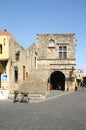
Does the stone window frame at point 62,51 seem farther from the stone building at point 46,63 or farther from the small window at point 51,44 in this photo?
the small window at point 51,44

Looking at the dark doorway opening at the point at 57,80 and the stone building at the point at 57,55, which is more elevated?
the stone building at the point at 57,55

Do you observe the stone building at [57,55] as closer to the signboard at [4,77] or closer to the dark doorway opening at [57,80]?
the dark doorway opening at [57,80]

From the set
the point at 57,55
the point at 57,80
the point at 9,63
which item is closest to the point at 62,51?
the point at 57,55

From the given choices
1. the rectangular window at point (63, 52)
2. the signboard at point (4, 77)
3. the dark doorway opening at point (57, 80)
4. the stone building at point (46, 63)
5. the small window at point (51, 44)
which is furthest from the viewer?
the dark doorway opening at point (57, 80)

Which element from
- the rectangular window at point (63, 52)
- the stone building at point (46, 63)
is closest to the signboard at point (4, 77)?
the stone building at point (46, 63)

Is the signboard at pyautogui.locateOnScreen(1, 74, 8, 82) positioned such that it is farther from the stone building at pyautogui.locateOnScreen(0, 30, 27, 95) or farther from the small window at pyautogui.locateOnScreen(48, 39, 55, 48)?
the small window at pyautogui.locateOnScreen(48, 39, 55, 48)

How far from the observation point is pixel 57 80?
153 feet

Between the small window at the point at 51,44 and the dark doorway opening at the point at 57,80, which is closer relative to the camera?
the small window at the point at 51,44

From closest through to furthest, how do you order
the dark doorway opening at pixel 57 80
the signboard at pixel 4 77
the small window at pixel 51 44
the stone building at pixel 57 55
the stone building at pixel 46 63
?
1. the signboard at pixel 4 77
2. the stone building at pixel 46 63
3. the stone building at pixel 57 55
4. the small window at pixel 51 44
5. the dark doorway opening at pixel 57 80

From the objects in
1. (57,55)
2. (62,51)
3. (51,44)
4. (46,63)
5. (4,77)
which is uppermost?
(51,44)

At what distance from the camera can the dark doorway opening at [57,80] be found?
148 ft

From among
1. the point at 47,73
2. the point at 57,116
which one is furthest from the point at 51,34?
the point at 57,116

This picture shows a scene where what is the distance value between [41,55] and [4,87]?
15808 mm

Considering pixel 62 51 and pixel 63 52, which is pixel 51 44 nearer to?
pixel 62 51
